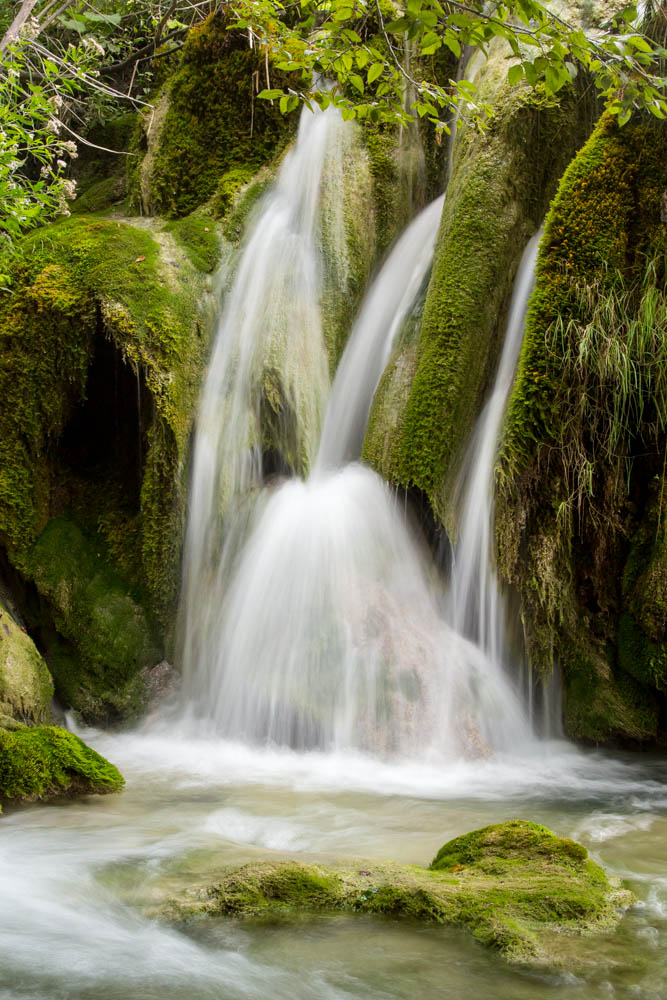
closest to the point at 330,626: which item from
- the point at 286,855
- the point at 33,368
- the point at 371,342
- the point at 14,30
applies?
the point at 286,855

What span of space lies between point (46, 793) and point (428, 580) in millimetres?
2739

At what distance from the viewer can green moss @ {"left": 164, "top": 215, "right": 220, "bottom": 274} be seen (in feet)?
24.3

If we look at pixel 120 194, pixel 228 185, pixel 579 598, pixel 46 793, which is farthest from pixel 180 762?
pixel 120 194

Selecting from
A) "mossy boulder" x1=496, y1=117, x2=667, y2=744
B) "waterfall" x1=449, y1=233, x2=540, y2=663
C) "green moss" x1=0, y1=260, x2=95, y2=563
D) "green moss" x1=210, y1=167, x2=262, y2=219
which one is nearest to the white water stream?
"waterfall" x1=449, y1=233, x2=540, y2=663

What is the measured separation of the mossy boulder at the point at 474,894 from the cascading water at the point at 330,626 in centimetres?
213

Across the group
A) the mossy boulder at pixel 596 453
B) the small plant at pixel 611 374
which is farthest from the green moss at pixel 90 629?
the small plant at pixel 611 374

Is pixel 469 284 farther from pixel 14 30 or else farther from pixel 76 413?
pixel 14 30

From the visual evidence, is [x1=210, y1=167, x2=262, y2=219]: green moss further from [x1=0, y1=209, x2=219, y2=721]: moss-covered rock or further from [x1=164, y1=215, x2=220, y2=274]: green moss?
[x1=0, y1=209, x2=219, y2=721]: moss-covered rock

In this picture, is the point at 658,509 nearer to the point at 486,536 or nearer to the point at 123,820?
the point at 486,536

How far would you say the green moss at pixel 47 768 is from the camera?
419 centimetres

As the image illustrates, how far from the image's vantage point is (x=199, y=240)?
7.53m

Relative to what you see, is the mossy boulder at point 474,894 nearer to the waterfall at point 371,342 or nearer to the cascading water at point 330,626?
the cascading water at point 330,626

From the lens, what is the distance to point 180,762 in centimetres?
536

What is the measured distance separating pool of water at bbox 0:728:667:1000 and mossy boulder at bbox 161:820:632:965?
67 mm
